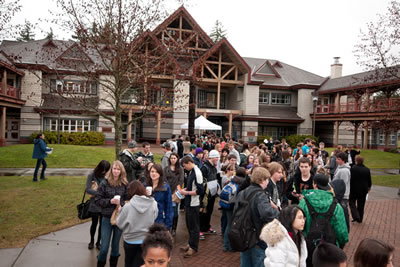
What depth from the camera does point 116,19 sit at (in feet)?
30.1

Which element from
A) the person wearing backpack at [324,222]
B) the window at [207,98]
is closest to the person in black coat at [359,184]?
the person wearing backpack at [324,222]

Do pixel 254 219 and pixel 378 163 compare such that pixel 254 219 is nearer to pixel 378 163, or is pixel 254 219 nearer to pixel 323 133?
pixel 378 163

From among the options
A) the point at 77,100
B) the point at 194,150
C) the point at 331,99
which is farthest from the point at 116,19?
the point at 331,99

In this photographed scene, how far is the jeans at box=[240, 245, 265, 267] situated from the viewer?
4008 mm

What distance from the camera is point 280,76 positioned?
34.3m

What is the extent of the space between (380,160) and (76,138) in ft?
84.6

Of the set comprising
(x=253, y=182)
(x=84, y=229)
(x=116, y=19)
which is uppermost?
(x=116, y=19)

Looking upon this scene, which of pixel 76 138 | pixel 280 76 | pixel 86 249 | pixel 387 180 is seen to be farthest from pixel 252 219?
pixel 280 76

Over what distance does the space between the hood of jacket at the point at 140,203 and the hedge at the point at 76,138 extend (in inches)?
964

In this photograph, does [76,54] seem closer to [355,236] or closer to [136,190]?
[136,190]

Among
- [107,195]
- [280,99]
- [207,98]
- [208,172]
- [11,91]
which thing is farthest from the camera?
[280,99]

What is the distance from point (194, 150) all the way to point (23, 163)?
12.3 meters

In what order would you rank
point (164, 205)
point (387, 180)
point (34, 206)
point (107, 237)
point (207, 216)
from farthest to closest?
1. point (387, 180)
2. point (34, 206)
3. point (207, 216)
4. point (164, 205)
5. point (107, 237)

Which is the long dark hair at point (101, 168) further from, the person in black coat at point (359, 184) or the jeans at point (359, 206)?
the jeans at point (359, 206)
